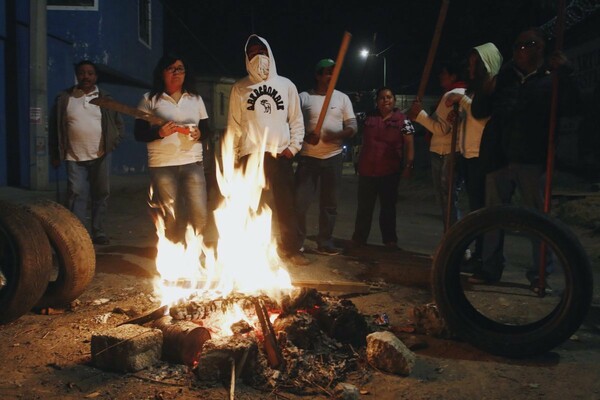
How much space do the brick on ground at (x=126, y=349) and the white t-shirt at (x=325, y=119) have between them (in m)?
3.36

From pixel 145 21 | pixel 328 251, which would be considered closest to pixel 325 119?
pixel 328 251

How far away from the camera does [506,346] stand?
3.48m

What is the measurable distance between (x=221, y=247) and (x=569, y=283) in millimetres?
2749

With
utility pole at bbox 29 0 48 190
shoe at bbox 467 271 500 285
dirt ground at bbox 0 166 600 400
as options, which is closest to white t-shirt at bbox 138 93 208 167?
dirt ground at bbox 0 166 600 400

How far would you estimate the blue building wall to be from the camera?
12258mm

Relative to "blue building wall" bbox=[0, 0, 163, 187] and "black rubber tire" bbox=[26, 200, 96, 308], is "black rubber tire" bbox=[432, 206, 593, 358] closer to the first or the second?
"black rubber tire" bbox=[26, 200, 96, 308]

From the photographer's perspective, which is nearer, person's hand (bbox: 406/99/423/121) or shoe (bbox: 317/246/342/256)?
person's hand (bbox: 406/99/423/121)

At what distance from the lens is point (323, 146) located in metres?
6.20

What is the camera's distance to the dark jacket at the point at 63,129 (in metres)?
6.33

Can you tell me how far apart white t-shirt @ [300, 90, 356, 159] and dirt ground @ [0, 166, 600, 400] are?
1.26 metres

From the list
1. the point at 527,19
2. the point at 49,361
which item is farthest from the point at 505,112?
the point at 527,19

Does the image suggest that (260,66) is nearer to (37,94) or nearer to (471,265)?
(471,265)

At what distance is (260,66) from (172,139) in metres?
1.17

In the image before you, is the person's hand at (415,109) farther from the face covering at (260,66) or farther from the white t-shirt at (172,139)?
the white t-shirt at (172,139)
